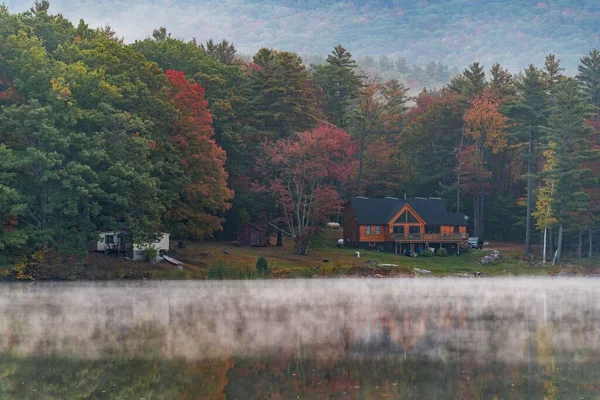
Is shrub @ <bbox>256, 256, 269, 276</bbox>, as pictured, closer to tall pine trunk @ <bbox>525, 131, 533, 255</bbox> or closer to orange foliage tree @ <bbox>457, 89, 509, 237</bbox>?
tall pine trunk @ <bbox>525, 131, 533, 255</bbox>

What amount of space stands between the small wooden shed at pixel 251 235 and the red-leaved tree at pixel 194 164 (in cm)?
754

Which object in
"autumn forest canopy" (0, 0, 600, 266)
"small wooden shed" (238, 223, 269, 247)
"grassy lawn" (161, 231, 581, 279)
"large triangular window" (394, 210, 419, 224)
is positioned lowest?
"grassy lawn" (161, 231, 581, 279)

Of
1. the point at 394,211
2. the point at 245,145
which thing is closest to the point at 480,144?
the point at 394,211

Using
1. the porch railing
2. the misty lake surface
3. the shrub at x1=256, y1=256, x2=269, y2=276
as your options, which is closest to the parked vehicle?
the porch railing

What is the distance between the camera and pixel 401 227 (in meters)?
94.1

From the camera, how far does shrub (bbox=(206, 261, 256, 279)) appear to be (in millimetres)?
67062

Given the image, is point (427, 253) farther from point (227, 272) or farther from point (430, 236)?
point (227, 272)

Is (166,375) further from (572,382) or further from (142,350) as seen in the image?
(572,382)

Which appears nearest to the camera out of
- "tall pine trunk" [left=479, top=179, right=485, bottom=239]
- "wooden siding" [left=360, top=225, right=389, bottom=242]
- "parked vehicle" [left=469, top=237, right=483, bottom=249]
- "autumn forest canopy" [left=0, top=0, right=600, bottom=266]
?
"autumn forest canopy" [left=0, top=0, right=600, bottom=266]

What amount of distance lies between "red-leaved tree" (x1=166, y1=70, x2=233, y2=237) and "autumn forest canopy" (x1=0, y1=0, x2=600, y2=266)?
0.49 ft

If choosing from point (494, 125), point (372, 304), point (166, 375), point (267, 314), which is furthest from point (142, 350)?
point (494, 125)

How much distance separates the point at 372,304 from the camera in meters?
46.2

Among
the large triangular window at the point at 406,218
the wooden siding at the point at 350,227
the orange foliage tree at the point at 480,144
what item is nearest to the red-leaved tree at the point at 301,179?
the wooden siding at the point at 350,227

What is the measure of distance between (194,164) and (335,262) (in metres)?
13.6
